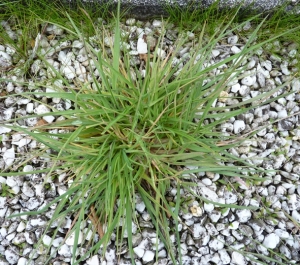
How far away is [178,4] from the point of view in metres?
1.28

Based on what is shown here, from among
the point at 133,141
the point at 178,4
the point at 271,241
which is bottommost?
the point at 271,241

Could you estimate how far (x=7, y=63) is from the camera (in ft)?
4.18

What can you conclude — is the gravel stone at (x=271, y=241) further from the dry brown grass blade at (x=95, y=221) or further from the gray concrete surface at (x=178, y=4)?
the gray concrete surface at (x=178, y=4)

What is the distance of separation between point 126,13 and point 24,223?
80cm

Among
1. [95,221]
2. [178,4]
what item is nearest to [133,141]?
[95,221]

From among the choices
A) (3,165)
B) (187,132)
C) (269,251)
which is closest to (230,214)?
(269,251)

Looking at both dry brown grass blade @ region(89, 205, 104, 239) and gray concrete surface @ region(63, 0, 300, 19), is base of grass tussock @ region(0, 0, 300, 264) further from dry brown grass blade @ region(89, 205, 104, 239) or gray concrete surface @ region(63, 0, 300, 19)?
gray concrete surface @ region(63, 0, 300, 19)

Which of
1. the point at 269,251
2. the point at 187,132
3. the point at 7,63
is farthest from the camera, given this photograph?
the point at 7,63

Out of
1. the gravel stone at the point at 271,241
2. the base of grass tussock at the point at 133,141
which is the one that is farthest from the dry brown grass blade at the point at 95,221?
the gravel stone at the point at 271,241

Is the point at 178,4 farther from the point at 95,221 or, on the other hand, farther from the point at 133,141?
the point at 95,221

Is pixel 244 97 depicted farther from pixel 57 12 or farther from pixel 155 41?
pixel 57 12

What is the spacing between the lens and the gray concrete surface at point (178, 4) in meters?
1.28

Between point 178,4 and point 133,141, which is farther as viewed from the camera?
point 178,4

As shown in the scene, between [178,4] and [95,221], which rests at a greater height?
[178,4]
